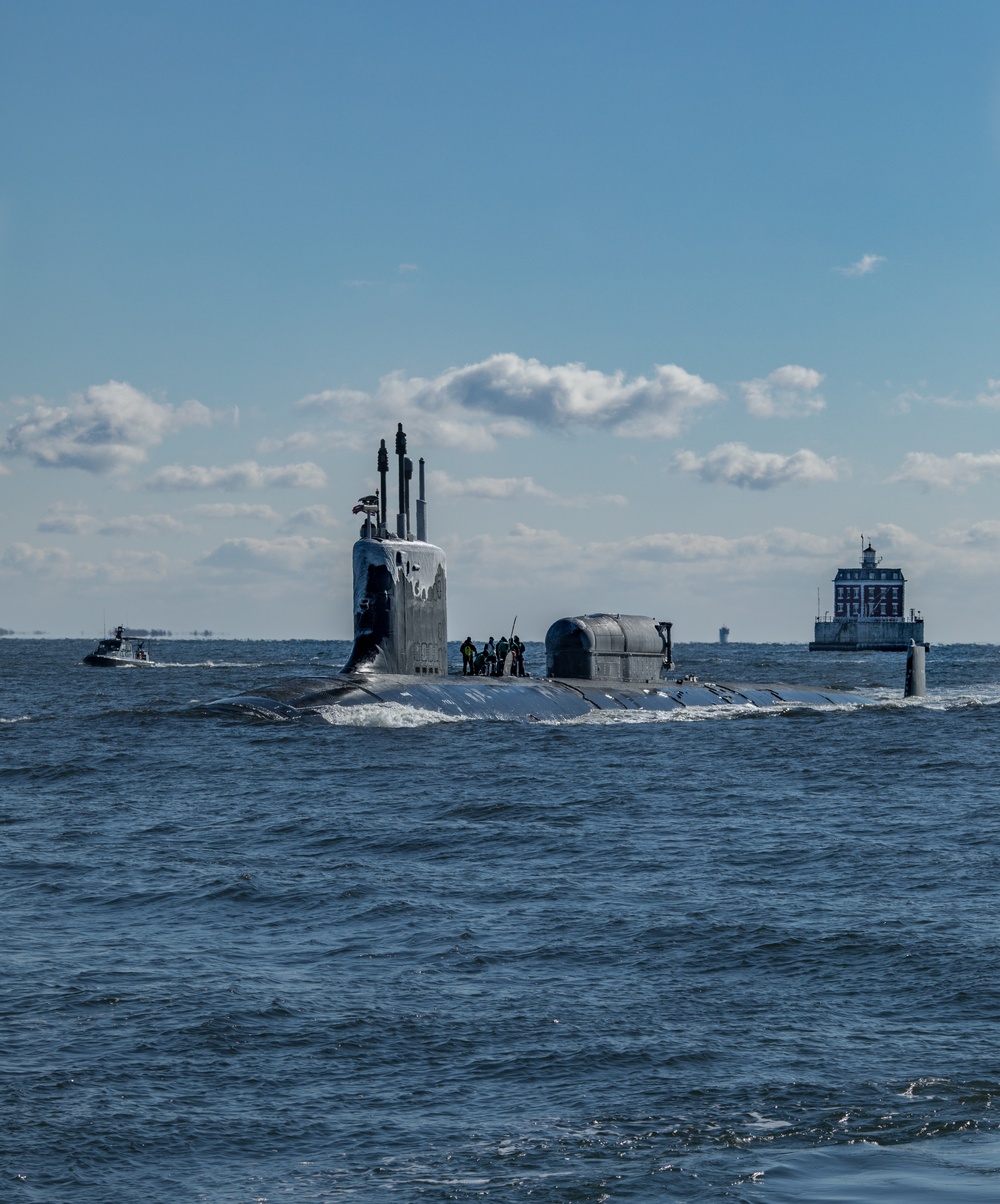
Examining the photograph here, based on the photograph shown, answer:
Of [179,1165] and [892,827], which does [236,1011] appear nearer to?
[179,1165]

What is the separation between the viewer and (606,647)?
150ft

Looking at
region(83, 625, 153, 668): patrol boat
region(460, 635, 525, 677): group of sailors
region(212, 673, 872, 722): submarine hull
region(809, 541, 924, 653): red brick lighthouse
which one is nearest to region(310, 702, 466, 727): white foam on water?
region(212, 673, 872, 722): submarine hull

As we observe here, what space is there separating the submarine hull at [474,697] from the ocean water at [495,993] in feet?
32.8

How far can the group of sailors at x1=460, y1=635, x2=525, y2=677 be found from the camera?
45031 mm

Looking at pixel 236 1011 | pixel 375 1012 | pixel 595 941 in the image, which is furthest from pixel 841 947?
pixel 236 1011

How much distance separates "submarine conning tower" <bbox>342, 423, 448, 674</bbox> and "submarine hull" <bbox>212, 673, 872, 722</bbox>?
751 mm

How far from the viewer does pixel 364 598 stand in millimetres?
38750

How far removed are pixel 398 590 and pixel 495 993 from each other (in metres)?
26.0

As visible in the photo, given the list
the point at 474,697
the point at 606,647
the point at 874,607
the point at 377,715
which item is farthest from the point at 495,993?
the point at 874,607

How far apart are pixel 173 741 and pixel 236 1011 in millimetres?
24598

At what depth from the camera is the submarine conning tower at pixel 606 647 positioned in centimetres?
4522

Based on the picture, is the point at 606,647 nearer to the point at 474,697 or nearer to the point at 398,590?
the point at 474,697

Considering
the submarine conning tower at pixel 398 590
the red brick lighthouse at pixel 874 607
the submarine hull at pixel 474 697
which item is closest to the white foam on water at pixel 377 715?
the submarine hull at pixel 474 697

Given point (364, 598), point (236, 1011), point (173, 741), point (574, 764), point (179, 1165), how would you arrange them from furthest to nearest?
point (364, 598), point (173, 741), point (574, 764), point (236, 1011), point (179, 1165)
